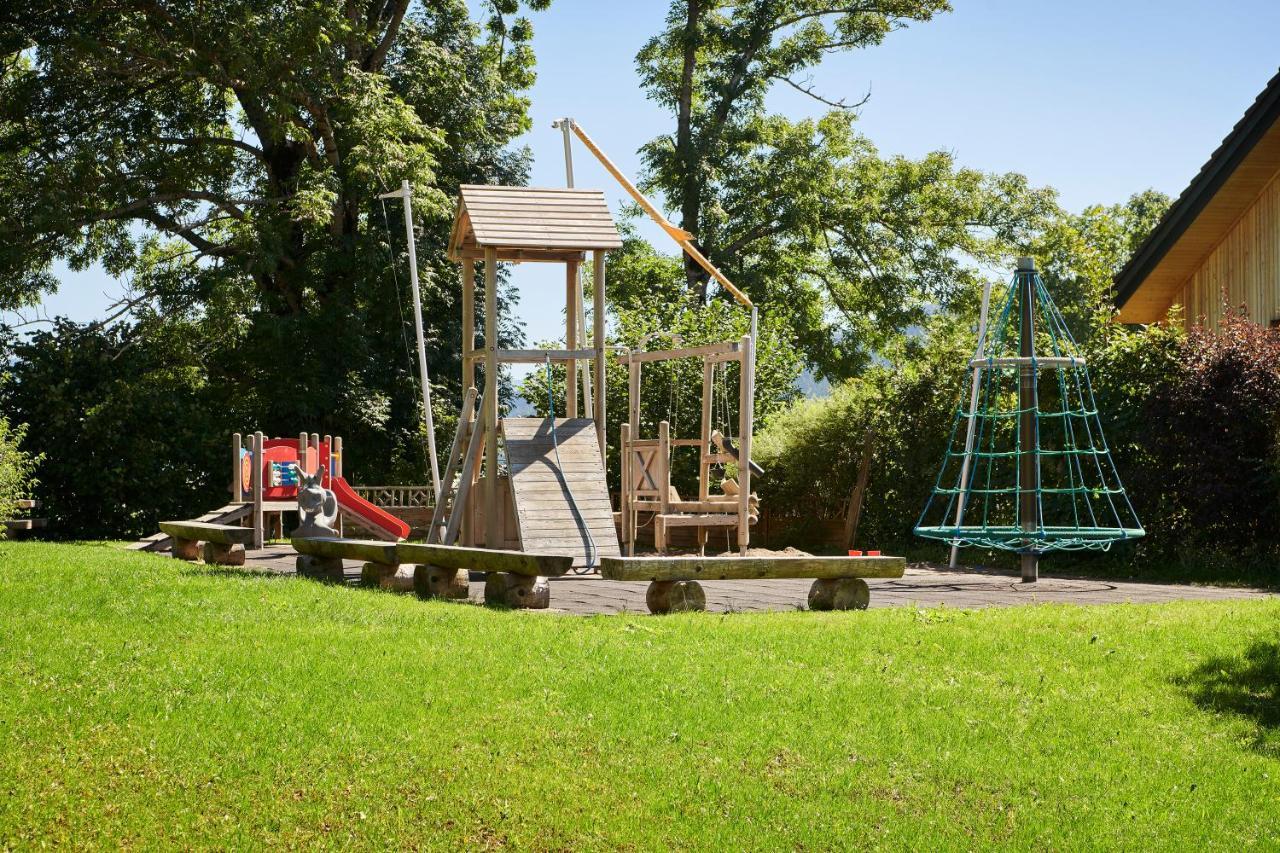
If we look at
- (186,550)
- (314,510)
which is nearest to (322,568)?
(314,510)

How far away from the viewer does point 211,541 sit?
47.0ft

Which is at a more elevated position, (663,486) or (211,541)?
(663,486)

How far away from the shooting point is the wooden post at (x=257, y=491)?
1819cm

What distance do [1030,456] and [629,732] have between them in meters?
8.20

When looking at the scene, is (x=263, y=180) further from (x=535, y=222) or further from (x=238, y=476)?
(x=535, y=222)

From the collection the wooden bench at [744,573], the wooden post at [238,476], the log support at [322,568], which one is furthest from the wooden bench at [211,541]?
the wooden bench at [744,573]

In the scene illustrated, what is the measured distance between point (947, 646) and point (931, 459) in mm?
11222

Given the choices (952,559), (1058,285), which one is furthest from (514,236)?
(1058,285)

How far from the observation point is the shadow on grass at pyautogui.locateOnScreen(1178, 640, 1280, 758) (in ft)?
22.7

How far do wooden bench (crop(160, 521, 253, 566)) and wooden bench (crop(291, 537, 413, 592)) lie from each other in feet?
3.63

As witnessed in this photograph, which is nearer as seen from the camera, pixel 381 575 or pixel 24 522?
pixel 381 575

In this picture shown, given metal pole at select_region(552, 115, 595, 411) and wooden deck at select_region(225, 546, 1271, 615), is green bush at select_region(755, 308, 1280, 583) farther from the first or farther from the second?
metal pole at select_region(552, 115, 595, 411)

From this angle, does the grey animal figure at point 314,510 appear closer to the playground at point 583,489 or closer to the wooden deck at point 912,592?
the playground at point 583,489

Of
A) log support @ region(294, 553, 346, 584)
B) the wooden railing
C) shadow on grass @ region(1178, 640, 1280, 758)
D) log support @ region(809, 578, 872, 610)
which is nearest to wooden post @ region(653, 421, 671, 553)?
log support @ region(294, 553, 346, 584)
